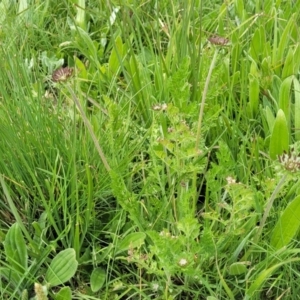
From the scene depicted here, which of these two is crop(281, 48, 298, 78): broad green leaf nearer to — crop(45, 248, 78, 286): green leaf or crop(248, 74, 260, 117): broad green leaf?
crop(248, 74, 260, 117): broad green leaf

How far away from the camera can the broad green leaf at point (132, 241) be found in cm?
98

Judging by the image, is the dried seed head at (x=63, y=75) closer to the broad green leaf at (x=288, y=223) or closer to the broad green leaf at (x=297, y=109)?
the broad green leaf at (x=288, y=223)

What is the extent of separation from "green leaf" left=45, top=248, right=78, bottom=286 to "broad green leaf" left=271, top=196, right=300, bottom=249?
37 cm

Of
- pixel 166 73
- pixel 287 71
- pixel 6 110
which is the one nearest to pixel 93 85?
A: pixel 166 73

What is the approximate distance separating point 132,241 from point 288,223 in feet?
0.92

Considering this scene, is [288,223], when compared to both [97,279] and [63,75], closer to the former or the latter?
[97,279]

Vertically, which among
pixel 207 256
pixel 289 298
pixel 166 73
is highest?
pixel 166 73

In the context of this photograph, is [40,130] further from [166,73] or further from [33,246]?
[166,73]

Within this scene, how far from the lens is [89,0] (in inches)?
71.9

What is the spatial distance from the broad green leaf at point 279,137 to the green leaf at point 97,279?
0.43 m

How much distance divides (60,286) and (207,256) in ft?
0.95

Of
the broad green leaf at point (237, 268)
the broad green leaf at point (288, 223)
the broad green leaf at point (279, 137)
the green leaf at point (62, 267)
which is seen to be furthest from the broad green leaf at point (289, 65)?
the green leaf at point (62, 267)

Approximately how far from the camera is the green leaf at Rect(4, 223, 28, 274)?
3.27 ft

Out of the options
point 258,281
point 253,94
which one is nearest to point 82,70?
point 253,94
